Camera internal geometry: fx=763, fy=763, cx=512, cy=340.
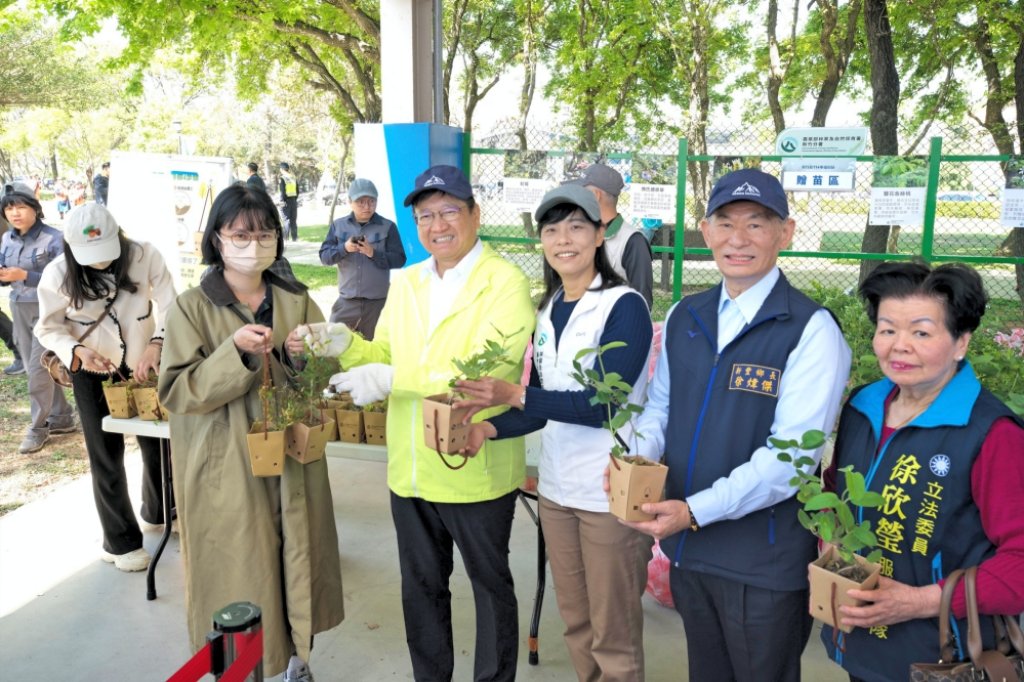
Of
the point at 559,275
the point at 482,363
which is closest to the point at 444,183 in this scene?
the point at 559,275

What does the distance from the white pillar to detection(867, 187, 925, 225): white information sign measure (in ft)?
11.6

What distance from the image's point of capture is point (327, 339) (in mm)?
2539

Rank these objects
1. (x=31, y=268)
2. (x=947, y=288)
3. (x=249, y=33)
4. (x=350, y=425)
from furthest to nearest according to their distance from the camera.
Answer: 1. (x=249, y=33)
2. (x=31, y=268)
3. (x=350, y=425)
4. (x=947, y=288)

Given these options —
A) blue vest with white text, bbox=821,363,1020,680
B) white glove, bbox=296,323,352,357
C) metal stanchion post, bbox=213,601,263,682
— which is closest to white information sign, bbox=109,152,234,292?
white glove, bbox=296,323,352,357

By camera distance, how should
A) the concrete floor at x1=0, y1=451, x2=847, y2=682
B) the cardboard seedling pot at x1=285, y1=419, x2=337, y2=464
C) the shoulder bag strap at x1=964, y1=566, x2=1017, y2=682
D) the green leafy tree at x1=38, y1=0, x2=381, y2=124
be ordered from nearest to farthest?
the shoulder bag strap at x1=964, y1=566, x2=1017, y2=682, the cardboard seedling pot at x1=285, y1=419, x2=337, y2=464, the concrete floor at x1=0, y1=451, x2=847, y2=682, the green leafy tree at x1=38, y1=0, x2=381, y2=124

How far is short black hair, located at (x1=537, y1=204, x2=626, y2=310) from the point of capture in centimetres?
220

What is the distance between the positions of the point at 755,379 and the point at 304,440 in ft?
4.67

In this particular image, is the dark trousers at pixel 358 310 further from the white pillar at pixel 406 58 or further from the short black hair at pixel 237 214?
the short black hair at pixel 237 214

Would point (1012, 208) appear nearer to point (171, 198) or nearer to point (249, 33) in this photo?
point (171, 198)

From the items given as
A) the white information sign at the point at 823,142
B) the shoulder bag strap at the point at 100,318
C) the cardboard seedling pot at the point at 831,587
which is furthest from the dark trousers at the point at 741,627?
the white information sign at the point at 823,142

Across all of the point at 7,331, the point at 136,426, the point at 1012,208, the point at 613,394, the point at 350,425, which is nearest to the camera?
the point at 613,394

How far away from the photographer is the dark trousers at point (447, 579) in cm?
241

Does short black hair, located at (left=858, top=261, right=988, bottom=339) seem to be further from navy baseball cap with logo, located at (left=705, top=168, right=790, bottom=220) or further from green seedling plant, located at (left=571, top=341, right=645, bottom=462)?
green seedling plant, located at (left=571, top=341, right=645, bottom=462)

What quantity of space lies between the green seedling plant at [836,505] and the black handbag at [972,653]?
0.49ft
